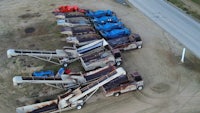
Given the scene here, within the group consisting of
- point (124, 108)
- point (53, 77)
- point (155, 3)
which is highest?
point (155, 3)

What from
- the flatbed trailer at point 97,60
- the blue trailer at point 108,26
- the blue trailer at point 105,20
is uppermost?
the blue trailer at point 105,20

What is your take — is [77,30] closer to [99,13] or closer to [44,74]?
[99,13]

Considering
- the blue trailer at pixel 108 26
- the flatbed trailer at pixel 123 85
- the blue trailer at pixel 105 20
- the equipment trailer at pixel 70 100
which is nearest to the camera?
the equipment trailer at pixel 70 100

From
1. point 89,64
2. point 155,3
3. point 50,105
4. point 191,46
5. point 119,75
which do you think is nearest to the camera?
point 50,105

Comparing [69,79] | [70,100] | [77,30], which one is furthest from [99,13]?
[70,100]

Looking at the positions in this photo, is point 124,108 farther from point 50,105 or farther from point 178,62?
point 178,62

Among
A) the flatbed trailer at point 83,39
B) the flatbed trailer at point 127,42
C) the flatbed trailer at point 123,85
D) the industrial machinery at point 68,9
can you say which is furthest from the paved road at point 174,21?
the flatbed trailer at point 83,39

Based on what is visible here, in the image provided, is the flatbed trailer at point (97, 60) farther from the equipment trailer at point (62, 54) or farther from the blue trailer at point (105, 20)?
the blue trailer at point (105, 20)

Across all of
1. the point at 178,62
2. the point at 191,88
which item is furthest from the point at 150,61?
the point at 191,88
